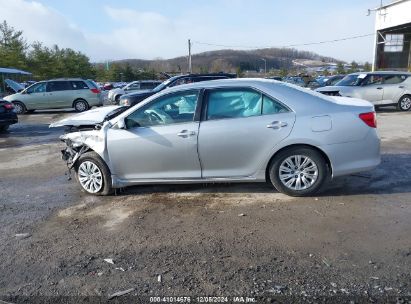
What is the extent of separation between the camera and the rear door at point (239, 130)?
5.16 m

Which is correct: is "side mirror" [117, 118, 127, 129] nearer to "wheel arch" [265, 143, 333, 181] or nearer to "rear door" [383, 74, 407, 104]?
"wheel arch" [265, 143, 333, 181]

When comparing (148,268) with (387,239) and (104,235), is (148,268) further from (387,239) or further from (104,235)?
(387,239)

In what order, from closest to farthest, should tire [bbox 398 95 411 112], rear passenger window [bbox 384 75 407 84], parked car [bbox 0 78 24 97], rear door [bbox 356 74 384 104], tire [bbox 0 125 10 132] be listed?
tire [bbox 0 125 10 132] < rear door [bbox 356 74 384 104] < rear passenger window [bbox 384 75 407 84] < tire [bbox 398 95 411 112] < parked car [bbox 0 78 24 97]

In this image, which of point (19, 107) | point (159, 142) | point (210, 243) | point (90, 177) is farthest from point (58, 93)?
point (210, 243)

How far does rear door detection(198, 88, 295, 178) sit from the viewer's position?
5.16 metres

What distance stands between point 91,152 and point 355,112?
3.73 metres

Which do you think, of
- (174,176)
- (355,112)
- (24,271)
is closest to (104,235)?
(24,271)

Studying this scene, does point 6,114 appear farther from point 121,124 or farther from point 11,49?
point 11,49

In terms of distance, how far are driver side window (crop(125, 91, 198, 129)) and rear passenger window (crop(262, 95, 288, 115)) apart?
944mm

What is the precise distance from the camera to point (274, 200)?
5.28 metres

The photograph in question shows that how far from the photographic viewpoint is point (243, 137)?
5.17 meters

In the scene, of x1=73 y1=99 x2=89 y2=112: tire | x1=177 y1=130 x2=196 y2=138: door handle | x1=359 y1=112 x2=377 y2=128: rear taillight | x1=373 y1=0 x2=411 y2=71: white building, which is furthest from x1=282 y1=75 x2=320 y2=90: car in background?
x1=177 y1=130 x2=196 y2=138: door handle

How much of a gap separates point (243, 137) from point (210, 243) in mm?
1643

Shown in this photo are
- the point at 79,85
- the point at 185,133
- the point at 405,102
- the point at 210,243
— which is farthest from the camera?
the point at 79,85
